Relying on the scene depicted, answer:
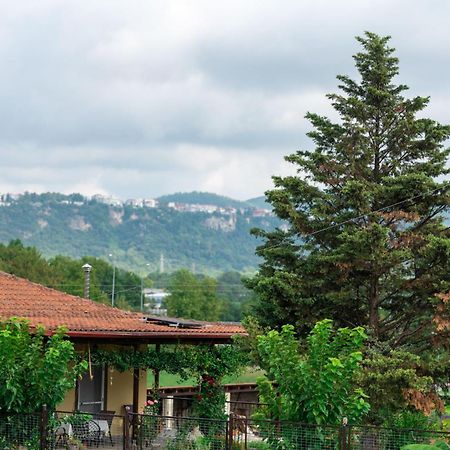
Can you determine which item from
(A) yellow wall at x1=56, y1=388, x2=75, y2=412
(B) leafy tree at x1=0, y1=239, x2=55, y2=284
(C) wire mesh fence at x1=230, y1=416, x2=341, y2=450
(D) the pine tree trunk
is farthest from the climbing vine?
(B) leafy tree at x1=0, y1=239, x2=55, y2=284

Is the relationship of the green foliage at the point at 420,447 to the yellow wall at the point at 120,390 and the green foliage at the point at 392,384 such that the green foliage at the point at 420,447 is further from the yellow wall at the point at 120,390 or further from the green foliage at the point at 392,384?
the yellow wall at the point at 120,390

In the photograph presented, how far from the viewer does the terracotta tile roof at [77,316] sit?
19094mm

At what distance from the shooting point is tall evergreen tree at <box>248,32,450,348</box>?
2178cm

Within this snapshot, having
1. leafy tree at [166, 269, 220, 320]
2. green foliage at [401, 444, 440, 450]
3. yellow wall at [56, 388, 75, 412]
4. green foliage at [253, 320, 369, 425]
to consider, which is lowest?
green foliage at [401, 444, 440, 450]

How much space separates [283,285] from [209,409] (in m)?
3.52

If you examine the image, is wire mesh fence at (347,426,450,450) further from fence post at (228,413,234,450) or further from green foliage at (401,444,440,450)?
fence post at (228,413,234,450)

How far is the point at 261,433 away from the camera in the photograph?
14.0 m

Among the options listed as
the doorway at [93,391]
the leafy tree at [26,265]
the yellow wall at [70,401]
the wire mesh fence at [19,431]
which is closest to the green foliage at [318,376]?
the wire mesh fence at [19,431]

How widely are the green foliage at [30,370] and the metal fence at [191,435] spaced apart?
11.3 inches

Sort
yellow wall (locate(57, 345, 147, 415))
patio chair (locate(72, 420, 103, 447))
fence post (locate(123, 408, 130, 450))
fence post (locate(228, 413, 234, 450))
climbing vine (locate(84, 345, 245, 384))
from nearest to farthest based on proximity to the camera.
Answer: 1. fence post (locate(228, 413, 234, 450))
2. fence post (locate(123, 408, 130, 450))
3. patio chair (locate(72, 420, 103, 447))
4. climbing vine (locate(84, 345, 245, 384))
5. yellow wall (locate(57, 345, 147, 415))

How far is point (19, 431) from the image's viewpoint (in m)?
15.3

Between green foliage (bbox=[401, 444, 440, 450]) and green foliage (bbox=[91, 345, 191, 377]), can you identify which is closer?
green foliage (bbox=[401, 444, 440, 450])

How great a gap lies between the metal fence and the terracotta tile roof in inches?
76.8

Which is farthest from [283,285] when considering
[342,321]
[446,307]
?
[446,307]
